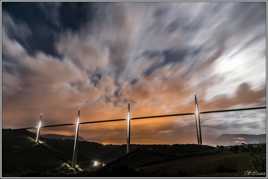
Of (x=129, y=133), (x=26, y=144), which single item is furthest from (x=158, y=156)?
(x=26, y=144)

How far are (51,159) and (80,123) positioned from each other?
4767 mm

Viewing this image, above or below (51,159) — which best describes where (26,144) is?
above

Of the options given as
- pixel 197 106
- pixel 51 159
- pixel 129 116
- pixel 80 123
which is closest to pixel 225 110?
pixel 197 106

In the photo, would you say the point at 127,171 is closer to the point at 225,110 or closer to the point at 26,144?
the point at 225,110

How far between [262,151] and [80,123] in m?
13.2

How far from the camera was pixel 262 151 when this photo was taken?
8.71 m

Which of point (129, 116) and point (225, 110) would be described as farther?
point (129, 116)

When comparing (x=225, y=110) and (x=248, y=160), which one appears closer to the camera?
(x=248, y=160)

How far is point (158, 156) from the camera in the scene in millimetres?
11711

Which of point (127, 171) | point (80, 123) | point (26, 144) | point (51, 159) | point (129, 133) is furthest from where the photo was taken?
point (26, 144)

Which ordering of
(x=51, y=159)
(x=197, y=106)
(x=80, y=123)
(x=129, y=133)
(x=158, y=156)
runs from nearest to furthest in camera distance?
(x=158, y=156) → (x=197, y=106) → (x=129, y=133) → (x=80, y=123) → (x=51, y=159)

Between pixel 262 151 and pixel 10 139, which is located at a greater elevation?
pixel 10 139

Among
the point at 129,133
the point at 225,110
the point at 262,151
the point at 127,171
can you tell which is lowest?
the point at 127,171

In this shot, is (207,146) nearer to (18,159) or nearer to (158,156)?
(158,156)
